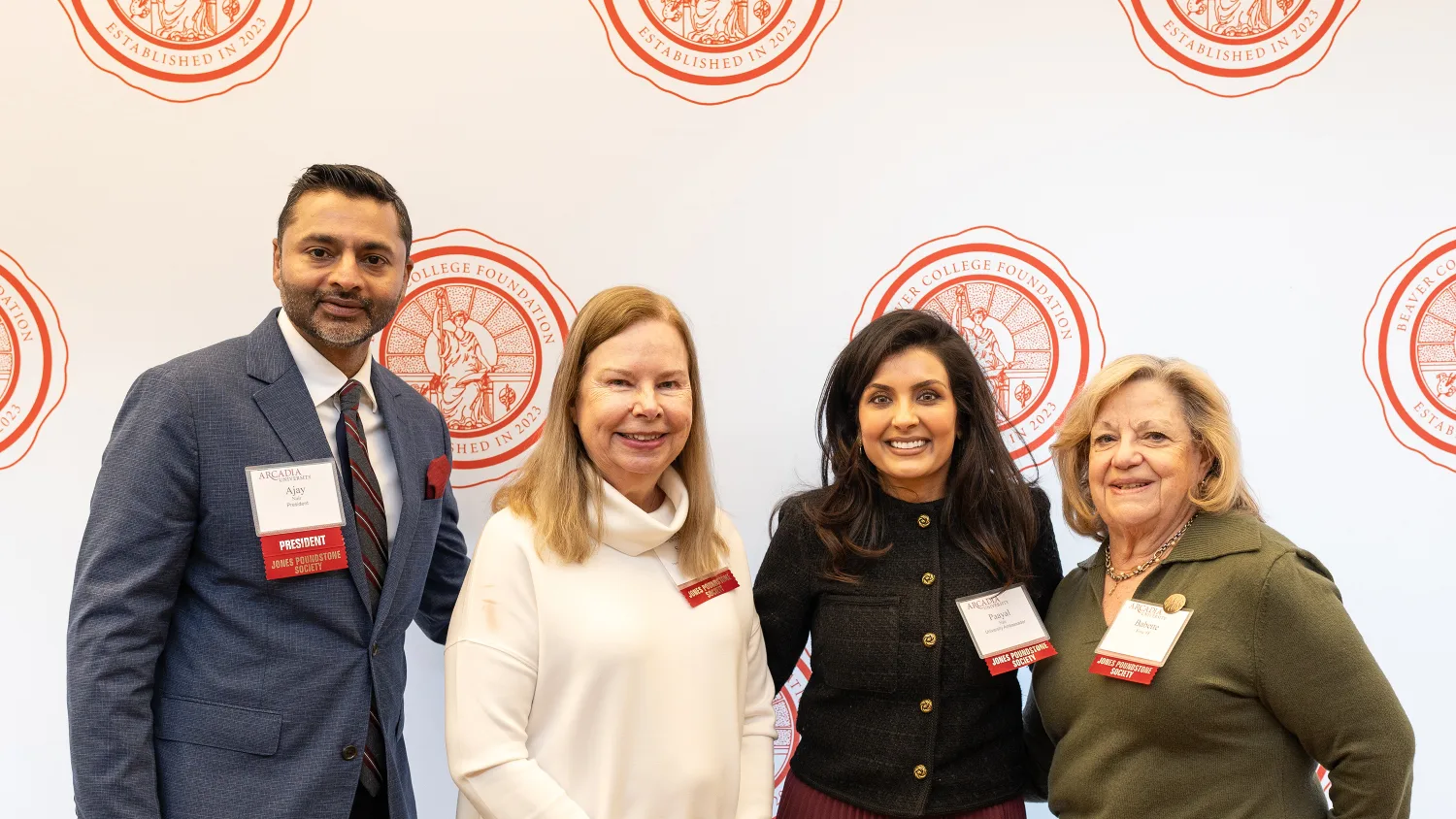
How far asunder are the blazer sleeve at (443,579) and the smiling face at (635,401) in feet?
1.90

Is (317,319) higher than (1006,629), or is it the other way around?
(317,319)

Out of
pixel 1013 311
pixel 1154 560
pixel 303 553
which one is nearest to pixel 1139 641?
pixel 1154 560

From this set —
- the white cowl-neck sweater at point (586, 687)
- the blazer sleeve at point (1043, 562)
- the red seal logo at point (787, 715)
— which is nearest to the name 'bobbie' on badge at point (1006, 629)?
the blazer sleeve at point (1043, 562)

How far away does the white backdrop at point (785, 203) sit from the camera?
7.48ft

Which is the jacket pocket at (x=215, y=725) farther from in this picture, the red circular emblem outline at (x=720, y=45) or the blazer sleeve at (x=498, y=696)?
the red circular emblem outline at (x=720, y=45)

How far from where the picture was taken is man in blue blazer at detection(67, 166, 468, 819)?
4.81 ft

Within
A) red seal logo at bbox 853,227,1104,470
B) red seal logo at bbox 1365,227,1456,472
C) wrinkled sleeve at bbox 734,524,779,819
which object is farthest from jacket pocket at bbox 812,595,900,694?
red seal logo at bbox 1365,227,1456,472

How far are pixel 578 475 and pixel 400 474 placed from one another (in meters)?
0.35

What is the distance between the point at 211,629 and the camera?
1547mm

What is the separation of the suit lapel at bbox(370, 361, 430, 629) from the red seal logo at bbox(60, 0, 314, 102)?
978mm

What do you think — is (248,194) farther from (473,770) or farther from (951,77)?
(951,77)

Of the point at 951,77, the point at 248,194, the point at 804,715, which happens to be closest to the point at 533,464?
the point at 804,715

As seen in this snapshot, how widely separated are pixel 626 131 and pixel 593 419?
0.99 metres

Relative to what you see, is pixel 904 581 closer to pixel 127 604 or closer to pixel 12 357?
pixel 127 604
